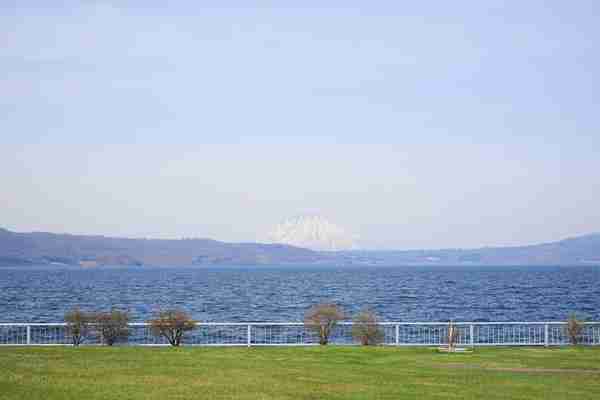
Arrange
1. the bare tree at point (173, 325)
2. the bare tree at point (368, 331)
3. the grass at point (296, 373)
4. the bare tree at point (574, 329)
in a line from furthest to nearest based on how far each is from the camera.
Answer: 1. the bare tree at point (368, 331)
2. the bare tree at point (173, 325)
3. the bare tree at point (574, 329)
4. the grass at point (296, 373)

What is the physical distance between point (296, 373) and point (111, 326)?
12874 millimetres

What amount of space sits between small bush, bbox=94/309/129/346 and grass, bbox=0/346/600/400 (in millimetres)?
4276

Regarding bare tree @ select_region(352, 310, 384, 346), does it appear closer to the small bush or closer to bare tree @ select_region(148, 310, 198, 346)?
bare tree @ select_region(148, 310, 198, 346)

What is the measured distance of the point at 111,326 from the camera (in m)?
33.3

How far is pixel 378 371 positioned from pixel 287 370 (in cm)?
247

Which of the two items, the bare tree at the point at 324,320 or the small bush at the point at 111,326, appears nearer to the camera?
the small bush at the point at 111,326

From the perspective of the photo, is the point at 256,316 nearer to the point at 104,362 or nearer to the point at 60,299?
the point at 60,299

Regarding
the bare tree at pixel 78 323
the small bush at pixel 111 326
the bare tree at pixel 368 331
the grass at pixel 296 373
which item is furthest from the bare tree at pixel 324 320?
the bare tree at pixel 78 323

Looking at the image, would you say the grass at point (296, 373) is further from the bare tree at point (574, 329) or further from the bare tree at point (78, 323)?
the bare tree at point (78, 323)

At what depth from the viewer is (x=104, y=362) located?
24.5 meters

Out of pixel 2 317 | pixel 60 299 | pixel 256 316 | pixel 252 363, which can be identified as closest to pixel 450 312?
pixel 256 316

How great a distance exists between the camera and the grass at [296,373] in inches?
750

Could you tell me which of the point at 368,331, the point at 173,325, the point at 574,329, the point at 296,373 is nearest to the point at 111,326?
the point at 173,325

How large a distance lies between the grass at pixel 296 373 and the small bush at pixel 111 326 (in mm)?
4276
